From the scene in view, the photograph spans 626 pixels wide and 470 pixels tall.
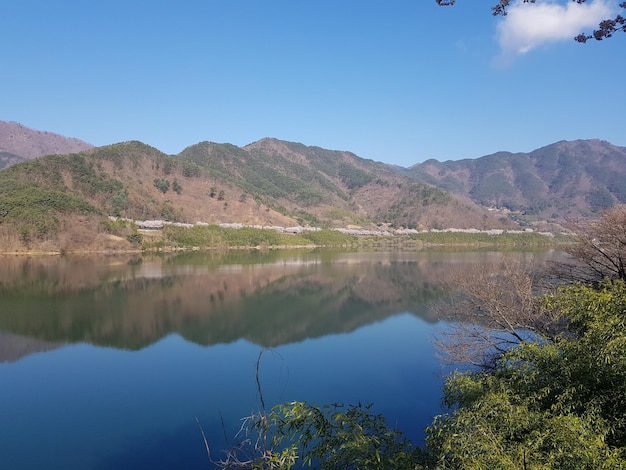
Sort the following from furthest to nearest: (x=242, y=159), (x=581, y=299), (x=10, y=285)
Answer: (x=242, y=159) → (x=10, y=285) → (x=581, y=299)

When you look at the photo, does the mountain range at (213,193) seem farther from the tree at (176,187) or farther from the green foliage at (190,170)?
the green foliage at (190,170)

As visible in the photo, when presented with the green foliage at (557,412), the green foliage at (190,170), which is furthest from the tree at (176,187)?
Answer: the green foliage at (557,412)

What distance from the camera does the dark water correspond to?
978cm

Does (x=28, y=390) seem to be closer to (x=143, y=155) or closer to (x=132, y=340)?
(x=132, y=340)

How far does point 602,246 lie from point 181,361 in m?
14.1

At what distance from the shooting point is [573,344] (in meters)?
5.32

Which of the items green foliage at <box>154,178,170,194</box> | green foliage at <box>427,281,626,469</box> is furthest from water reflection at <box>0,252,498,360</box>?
green foliage at <box>154,178,170,194</box>

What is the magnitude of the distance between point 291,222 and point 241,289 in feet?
220

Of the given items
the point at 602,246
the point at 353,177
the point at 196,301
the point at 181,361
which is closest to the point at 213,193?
the point at 196,301

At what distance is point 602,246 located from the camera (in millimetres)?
13508

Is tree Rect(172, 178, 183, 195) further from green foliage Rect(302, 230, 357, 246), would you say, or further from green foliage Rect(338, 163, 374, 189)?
green foliage Rect(338, 163, 374, 189)

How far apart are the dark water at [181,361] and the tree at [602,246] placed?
18.3 feet

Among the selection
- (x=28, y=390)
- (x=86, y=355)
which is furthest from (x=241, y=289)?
(x=28, y=390)

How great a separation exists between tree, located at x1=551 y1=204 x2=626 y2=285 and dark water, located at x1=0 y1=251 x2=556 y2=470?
220 inches
